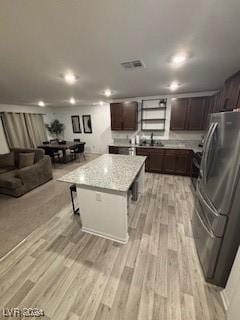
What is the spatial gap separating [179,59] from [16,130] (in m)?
6.38

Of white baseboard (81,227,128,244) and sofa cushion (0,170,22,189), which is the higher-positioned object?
sofa cushion (0,170,22,189)

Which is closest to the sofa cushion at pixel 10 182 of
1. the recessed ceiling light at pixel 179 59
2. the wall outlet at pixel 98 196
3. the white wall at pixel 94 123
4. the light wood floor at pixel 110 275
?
the light wood floor at pixel 110 275

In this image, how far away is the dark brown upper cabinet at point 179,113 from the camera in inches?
162

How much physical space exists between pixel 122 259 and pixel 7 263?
1.46 meters

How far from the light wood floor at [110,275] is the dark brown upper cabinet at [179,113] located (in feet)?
9.73

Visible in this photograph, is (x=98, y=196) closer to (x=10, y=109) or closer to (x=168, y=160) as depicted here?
(x=168, y=160)

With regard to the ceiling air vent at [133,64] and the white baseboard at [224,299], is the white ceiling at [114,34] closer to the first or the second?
the ceiling air vent at [133,64]

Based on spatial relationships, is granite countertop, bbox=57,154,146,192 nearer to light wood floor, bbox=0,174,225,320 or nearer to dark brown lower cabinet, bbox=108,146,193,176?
light wood floor, bbox=0,174,225,320

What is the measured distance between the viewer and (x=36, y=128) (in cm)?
651

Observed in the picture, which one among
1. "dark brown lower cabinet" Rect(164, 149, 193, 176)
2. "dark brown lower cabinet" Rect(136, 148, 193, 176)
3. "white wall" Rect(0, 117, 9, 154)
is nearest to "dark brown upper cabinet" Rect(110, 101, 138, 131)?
"dark brown lower cabinet" Rect(136, 148, 193, 176)

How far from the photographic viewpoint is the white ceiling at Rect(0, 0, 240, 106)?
39.3 inches

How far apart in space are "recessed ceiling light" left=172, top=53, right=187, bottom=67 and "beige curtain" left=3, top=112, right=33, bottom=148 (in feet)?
20.2

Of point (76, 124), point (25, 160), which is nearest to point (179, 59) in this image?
point (25, 160)

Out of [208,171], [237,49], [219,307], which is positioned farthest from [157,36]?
[219,307]
